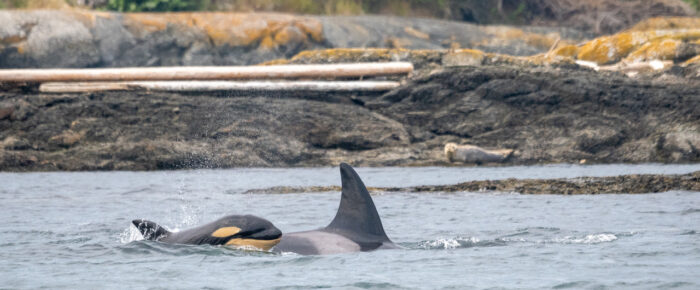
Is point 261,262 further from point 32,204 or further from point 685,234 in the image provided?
point 32,204

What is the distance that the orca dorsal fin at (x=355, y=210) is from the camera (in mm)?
8227

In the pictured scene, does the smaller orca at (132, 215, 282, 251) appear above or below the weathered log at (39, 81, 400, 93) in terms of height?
below

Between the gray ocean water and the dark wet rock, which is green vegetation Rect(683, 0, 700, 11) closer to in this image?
the dark wet rock

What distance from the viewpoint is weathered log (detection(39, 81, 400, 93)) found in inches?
885

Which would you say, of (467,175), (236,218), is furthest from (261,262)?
(467,175)

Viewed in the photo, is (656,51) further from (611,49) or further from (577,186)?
(577,186)

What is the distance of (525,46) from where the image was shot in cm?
3419

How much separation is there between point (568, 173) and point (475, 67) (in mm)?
6221

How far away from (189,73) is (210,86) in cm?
63

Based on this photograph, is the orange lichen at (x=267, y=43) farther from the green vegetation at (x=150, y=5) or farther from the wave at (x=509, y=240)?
the wave at (x=509, y=240)

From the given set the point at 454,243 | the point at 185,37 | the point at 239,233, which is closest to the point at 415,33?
the point at 185,37

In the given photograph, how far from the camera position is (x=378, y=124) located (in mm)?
21391

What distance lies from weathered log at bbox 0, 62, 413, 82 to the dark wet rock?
506 mm

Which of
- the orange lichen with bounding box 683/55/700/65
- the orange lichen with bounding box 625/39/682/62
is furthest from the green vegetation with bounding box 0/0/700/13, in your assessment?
the orange lichen with bounding box 683/55/700/65
